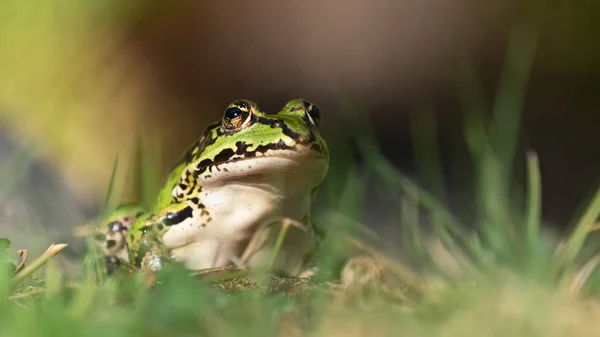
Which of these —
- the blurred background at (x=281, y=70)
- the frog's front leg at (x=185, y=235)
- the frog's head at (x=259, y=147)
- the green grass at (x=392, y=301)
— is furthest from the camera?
the blurred background at (x=281, y=70)

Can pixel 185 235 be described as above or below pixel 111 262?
above

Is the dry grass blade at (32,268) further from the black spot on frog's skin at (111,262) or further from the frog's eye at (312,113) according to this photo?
the frog's eye at (312,113)

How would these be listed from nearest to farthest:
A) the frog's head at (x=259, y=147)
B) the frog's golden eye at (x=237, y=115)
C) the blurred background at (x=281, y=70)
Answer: the frog's head at (x=259, y=147) → the frog's golden eye at (x=237, y=115) → the blurred background at (x=281, y=70)

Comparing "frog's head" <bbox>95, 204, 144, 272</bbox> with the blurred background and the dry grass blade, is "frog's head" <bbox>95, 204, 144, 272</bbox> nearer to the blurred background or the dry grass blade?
the dry grass blade

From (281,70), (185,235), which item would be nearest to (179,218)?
(185,235)

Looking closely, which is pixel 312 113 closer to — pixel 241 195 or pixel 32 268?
pixel 241 195

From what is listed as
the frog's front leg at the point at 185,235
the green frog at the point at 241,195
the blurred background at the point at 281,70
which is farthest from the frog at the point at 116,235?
the blurred background at the point at 281,70

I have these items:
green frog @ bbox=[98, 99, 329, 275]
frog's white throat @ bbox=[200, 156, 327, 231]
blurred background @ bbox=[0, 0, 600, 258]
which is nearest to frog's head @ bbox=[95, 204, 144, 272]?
green frog @ bbox=[98, 99, 329, 275]

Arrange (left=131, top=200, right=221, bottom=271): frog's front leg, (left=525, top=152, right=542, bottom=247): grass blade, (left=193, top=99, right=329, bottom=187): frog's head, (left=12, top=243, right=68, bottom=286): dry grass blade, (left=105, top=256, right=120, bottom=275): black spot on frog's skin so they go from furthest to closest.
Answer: (left=105, top=256, right=120, bottom=275): black spot on frog's skin, (left=131, top=200, right=221, bottom=271): frog's front leg, (left=193, top=99, right=329, bottom=187): frog's head, (left=525, top=152, right=542, bottom=247): grass blade, (left=12, top=243, right=68, bottom=286): dry grass blade
